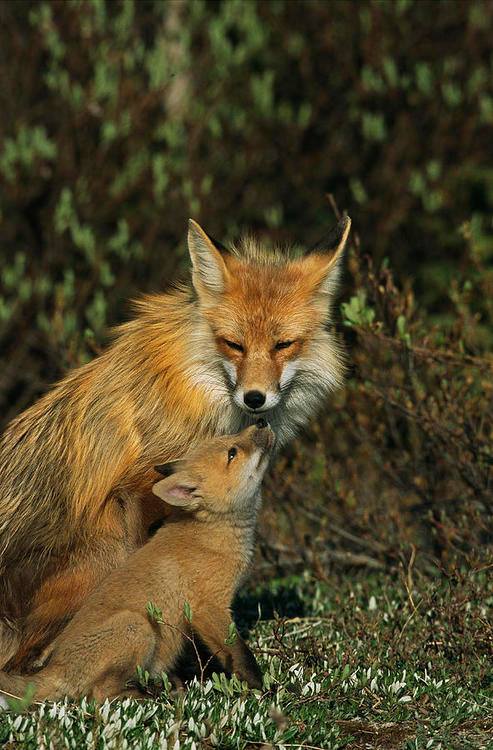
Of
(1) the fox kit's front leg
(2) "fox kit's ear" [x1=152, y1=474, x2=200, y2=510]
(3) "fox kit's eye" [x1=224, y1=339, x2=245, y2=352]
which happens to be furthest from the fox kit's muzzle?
(1) the fox kit's front leg

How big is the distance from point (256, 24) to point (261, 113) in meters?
1.23

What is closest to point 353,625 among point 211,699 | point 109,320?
point 211,699

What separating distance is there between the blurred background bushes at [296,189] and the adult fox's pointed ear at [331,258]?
5.66 feet

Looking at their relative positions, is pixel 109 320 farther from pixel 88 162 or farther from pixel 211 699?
pixel 211 699

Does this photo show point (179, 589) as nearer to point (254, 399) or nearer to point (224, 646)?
point (224, 646)

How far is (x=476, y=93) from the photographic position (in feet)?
47.7

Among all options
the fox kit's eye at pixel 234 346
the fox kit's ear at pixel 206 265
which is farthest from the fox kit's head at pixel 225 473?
the fox kit's ear at pixel 206 265

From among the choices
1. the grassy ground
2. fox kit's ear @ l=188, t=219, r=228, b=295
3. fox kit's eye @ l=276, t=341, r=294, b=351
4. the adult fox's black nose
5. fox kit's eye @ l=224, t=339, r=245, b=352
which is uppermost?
fox kit's ear @ l=188, t=219, r=228, b=295

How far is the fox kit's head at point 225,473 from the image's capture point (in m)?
5.92

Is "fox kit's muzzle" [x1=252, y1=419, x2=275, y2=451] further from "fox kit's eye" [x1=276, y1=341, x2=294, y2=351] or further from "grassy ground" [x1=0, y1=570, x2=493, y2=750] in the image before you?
"grassy ground" [x1=0, y1=570, x2=493, y2=750]

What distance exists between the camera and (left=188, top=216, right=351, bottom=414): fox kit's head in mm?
6371

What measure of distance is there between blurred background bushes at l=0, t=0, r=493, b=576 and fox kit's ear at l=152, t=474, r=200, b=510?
9.96ft

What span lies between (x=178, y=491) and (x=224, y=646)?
0.88 meters

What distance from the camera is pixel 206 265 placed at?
675 centimetres
